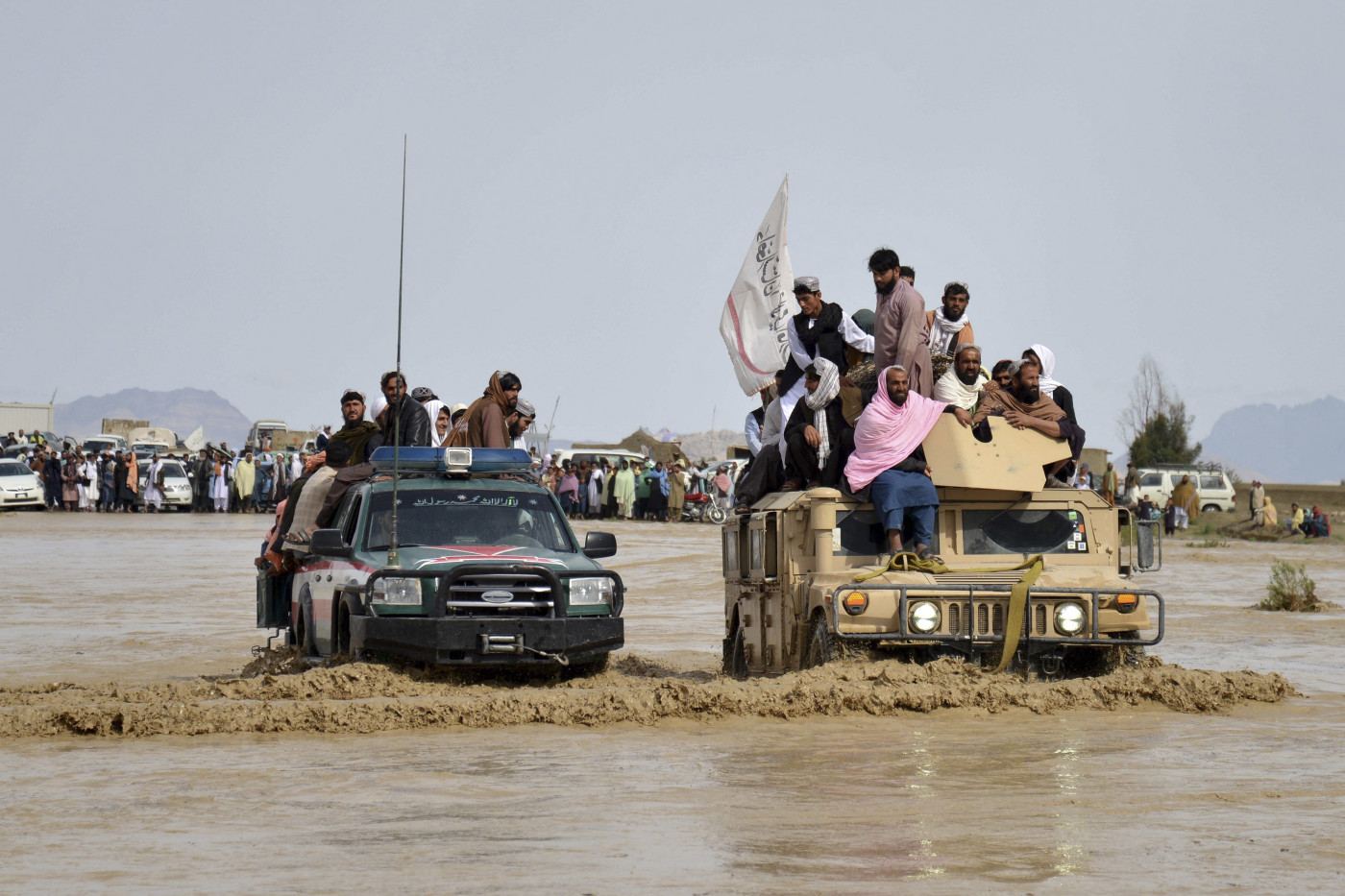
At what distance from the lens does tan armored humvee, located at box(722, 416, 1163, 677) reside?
9.95 metres

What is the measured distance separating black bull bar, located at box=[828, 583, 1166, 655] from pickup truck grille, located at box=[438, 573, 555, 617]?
1794 mm

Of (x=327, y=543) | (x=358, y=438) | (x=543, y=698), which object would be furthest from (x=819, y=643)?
(x=358, y=438)

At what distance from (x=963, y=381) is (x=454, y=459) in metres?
3.35

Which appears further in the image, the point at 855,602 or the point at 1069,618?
the point at 1069,618

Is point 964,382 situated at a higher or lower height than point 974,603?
higher

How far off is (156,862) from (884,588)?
503 centimetres

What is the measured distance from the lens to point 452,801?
708 cm

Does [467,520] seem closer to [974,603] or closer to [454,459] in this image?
[454,459]

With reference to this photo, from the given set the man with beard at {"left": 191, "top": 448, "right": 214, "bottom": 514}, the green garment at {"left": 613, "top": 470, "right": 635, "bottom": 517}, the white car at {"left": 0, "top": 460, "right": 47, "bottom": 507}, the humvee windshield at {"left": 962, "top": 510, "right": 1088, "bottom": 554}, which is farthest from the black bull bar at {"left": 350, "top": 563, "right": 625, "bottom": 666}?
the man with beard at {"left": 191, "top": 448, "right": 214, "bottom": 514}

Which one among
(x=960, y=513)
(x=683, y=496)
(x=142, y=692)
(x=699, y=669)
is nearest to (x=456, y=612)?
(x=142, y=692)

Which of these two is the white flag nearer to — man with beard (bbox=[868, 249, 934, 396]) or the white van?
man with beard (bbox=[868, 249, 934, 396])

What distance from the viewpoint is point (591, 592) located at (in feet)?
35.0

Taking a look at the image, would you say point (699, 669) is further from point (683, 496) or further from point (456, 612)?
point (683, 496)

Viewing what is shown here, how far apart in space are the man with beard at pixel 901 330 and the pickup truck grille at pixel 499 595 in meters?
2.69
